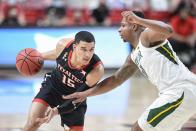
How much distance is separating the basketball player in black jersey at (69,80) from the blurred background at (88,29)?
4.00 m

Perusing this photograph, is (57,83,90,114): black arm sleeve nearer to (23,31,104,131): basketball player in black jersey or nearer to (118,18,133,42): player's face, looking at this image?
(23,31,104,131): basketball player in black jersey

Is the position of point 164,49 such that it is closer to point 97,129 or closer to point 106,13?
point 97,129

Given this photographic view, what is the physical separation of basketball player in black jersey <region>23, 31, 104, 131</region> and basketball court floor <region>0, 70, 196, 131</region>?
5.64 ft

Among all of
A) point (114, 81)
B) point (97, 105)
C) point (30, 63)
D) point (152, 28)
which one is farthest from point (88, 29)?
point (152, 28)

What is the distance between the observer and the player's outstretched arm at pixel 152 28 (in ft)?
16.2

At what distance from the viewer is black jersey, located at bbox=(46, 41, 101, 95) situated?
6.23 m

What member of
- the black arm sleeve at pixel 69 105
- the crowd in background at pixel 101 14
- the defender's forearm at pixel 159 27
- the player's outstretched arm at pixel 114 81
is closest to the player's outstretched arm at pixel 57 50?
the black arm sleeve at pixel 69 105

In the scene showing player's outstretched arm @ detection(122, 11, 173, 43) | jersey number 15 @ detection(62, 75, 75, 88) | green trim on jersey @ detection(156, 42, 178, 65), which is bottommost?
jersey number 15 @ detection(62, 75, 75, 88)

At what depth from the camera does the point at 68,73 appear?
6.27 metres

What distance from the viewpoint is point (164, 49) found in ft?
17.3

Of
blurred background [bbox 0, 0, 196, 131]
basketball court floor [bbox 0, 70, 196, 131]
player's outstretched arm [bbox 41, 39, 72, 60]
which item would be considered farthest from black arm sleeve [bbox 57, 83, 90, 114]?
blurred background [bbox 0, 0, 196, 131]

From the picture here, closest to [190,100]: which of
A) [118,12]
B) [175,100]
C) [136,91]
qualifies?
[175,100]

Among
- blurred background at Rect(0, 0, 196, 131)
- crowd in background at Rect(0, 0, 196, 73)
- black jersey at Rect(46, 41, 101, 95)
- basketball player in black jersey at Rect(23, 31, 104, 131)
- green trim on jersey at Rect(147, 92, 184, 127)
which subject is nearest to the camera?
green trim on jersey at Rect(147, 92, 184, 127)

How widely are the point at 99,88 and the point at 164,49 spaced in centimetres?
107
